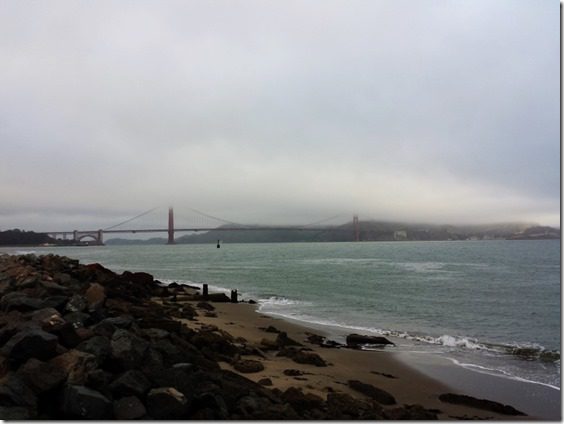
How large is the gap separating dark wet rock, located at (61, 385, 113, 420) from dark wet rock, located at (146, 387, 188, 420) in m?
0.35

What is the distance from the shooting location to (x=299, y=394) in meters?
5.22

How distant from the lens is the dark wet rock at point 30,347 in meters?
4.49

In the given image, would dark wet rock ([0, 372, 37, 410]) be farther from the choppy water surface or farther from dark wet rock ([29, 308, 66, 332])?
the choppy water surface

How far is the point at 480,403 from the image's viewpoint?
614 centimetres

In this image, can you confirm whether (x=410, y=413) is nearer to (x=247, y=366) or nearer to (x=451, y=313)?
(x=247, y=366)

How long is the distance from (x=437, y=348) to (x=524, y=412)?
14.1 feet

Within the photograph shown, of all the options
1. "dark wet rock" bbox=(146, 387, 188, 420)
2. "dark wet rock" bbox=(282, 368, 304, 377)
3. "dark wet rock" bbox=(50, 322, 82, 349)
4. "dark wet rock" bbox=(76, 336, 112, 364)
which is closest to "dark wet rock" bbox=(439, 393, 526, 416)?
"dark wet rock" bbox=(282, 368, 304, 377)

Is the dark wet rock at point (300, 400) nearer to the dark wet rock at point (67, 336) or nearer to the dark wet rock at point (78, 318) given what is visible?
the dark wet rock at point (67, 336)

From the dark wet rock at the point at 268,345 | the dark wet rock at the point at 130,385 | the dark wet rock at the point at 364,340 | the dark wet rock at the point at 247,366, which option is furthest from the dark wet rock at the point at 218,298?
the dark wet rock at the point at 130,385

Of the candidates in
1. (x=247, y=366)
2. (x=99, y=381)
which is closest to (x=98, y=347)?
(x=99, y=381)

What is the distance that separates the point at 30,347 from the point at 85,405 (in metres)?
1.23

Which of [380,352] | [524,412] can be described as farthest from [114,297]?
[524,412]

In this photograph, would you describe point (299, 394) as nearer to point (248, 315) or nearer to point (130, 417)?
point (130, 417)

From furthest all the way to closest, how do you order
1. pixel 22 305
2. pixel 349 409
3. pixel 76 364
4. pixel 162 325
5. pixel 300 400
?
pixel 162 325 → pixel 22 305 → pixel 349 409 → pixel 300 400 → pixel 76 364
